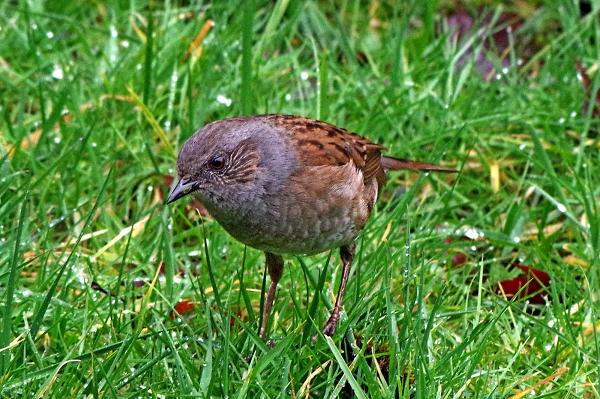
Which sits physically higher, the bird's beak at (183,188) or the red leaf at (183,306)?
the bird's beak at (183,188)

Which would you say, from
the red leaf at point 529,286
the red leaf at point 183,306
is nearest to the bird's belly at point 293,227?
the red leaf at point 183,306

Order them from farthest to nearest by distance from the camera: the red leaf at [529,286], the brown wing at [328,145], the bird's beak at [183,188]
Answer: the red leaf at [529,286]
the brown wing at [328,145]
the bird's beak at [183,188]

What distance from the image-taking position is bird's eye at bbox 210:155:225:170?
12.3 ft

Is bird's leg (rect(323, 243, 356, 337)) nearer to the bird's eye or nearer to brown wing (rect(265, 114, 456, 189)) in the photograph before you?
brown wing (rect(265, 114, 456, 189))

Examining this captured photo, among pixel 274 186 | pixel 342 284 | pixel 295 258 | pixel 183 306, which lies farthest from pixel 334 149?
pixel 183 306

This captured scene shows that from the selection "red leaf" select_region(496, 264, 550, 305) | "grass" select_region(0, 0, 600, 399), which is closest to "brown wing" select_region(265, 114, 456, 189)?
"grass" select_region(0, 0, 600, 399)

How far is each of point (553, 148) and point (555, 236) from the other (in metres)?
0.67

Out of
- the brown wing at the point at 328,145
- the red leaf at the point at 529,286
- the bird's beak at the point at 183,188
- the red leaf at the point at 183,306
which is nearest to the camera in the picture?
the bird's beak at the point at 183,188

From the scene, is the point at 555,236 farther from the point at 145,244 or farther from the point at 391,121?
the point at 145,244

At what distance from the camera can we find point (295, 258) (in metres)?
4.60

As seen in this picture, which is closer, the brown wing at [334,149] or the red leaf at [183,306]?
the brown wing at [334,149]

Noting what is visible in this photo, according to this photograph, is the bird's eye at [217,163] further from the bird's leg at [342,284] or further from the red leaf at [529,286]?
the red leaf at [529,286]

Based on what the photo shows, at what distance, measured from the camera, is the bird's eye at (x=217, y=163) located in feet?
12.3

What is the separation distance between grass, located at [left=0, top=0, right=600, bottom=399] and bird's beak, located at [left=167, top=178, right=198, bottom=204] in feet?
1.26
